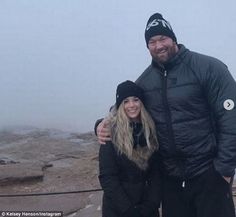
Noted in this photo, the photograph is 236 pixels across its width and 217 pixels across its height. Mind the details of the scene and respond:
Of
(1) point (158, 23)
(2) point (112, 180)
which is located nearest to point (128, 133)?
(2) point (112, 180)

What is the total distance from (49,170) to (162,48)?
8.92 ft

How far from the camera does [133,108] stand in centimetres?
251

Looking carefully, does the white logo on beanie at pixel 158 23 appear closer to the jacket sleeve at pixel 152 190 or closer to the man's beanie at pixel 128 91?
the man's beanie at pixel 128 91

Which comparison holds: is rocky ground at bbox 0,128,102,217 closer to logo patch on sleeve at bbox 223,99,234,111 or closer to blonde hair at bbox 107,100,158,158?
blonde hair at bbox 107,100,158,158

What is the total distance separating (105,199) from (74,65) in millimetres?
7163

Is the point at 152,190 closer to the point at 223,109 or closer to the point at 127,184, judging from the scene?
the point at 127,184

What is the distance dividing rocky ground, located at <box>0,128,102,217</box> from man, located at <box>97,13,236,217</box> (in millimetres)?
1303

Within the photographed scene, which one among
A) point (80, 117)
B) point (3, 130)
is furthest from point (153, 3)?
point (3, 130)

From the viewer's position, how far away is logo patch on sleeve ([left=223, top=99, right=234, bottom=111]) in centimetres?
234

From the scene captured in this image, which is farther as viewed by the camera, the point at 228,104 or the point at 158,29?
the point at 158,29

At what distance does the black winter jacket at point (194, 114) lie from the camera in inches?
93.0

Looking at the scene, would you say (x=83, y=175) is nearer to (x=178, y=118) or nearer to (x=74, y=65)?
(x=178, y=118)

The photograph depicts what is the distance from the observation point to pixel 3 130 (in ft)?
23.0

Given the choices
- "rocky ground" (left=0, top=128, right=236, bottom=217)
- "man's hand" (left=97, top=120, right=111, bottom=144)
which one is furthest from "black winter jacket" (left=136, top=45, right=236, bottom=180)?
"rocky ground" (left=0, top=128, right=236, bottom=217)
